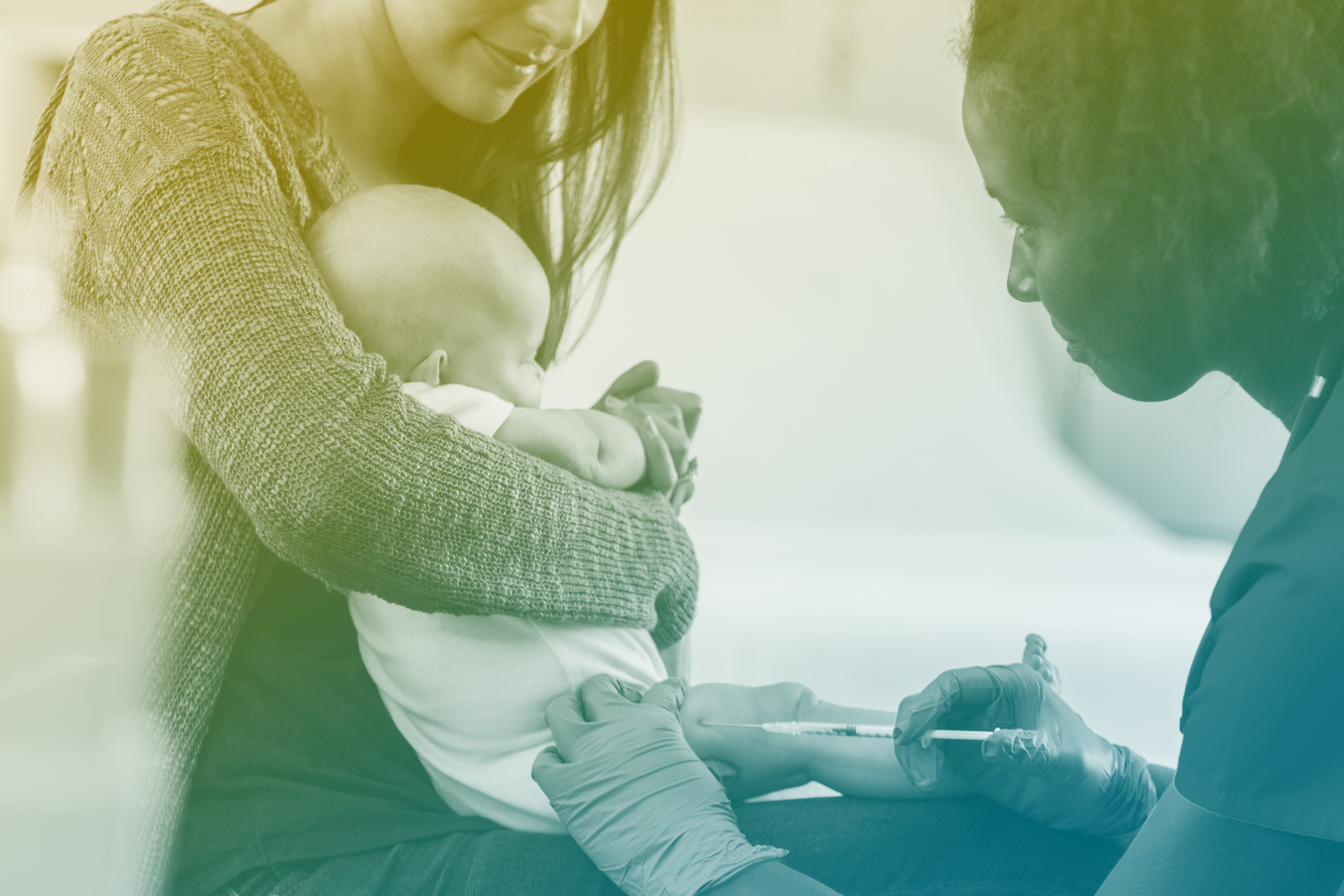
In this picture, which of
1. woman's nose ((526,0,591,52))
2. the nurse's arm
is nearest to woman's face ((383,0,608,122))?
woman's nose ((526,0,591,52))

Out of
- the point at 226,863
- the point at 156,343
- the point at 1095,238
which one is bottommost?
the point at 226,863

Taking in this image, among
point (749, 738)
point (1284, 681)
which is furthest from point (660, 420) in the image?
point (1284, 681)

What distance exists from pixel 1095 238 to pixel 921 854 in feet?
1.78

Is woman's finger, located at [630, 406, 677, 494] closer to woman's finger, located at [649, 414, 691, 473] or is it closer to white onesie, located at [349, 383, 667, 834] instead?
woman's finger, located at [649, 414, 691, 473]

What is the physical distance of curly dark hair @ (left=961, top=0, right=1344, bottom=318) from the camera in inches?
27.5

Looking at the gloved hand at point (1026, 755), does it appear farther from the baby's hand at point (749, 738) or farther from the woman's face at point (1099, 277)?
the woman's face at point (1099, 277)

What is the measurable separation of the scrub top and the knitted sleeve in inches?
18.7

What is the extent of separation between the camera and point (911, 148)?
3.04ft

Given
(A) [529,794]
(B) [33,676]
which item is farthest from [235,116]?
(A) [529,794]

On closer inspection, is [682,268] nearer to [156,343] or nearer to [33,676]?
[156,343]

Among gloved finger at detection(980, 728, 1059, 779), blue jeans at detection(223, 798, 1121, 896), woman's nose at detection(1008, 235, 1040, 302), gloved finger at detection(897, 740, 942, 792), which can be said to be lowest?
blue jeans at detection(223, 798, 1121, 896)

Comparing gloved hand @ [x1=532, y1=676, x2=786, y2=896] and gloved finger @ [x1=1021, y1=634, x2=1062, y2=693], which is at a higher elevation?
gloved finger @ [x1=1021, y1=634, x2=1062, y2=693]

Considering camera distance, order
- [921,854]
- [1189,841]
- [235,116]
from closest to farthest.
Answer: [1189,841], [235,116], [921,854]

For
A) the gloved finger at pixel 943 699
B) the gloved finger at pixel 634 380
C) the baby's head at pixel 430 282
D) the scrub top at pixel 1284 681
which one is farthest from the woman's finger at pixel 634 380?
the scrub top at pixel 1284 681
